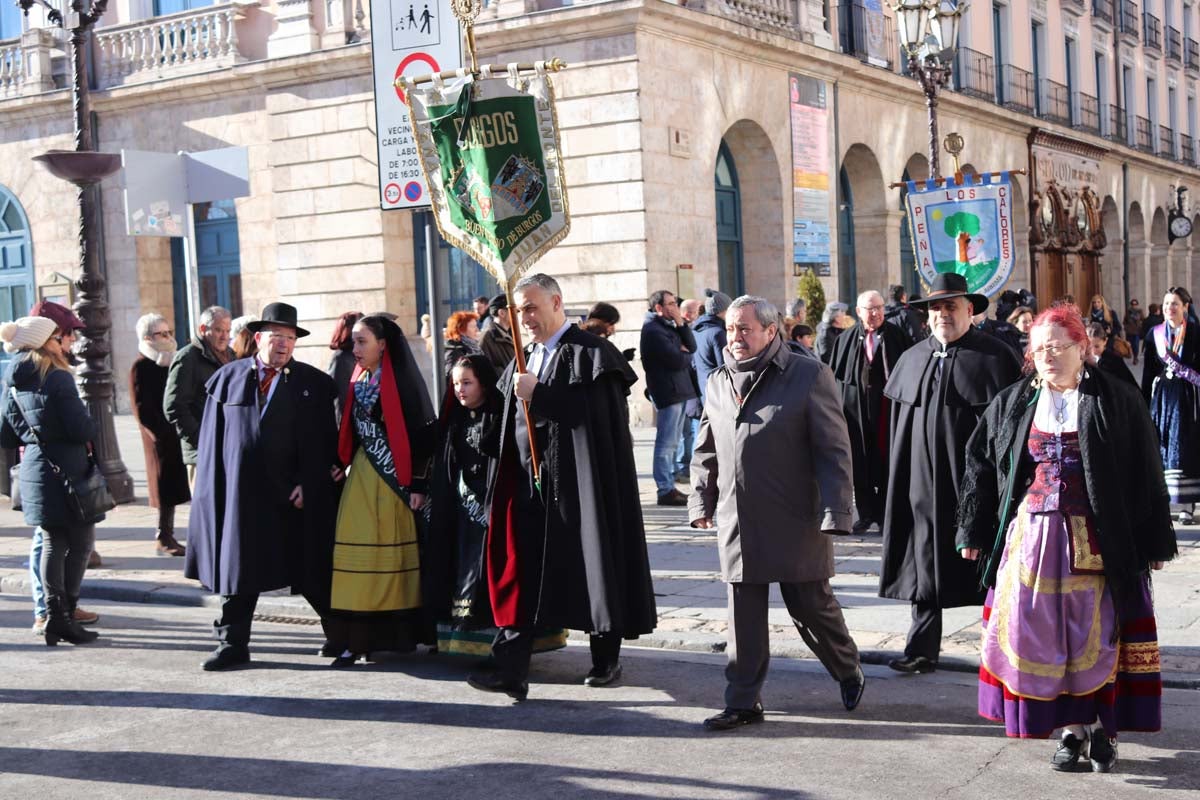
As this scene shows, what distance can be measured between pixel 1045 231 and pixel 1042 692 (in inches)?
1184

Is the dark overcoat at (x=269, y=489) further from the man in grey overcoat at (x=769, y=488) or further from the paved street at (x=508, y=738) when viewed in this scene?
the man in grey overcoat at (x=769, y=488)

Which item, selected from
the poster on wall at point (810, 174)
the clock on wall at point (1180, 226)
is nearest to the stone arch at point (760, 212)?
the poster on wall at point (810, 174)

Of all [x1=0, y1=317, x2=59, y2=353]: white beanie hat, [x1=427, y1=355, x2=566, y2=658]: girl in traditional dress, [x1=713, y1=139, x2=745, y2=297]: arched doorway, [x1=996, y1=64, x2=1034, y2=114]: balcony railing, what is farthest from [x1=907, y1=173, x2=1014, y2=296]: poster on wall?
[x1=996, y1=64, x2=1034, y2=114]: balcony railing

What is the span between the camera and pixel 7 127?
83.6 ft

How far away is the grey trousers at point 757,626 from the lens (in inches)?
238

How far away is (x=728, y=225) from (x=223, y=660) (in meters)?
15.5

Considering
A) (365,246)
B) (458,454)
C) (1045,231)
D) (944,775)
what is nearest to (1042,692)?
(944,775)

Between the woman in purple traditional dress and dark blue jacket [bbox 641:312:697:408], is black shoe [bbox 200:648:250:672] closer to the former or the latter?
the woman in purple traditional dress

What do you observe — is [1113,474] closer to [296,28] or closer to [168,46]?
[296,28]

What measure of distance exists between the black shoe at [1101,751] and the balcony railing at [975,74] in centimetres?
2540

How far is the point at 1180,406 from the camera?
10.9 metres

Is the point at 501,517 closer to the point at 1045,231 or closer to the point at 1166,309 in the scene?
the point at 1166,309

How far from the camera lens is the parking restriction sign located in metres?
9.36

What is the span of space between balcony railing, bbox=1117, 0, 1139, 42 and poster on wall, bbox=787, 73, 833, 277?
2100 cm
